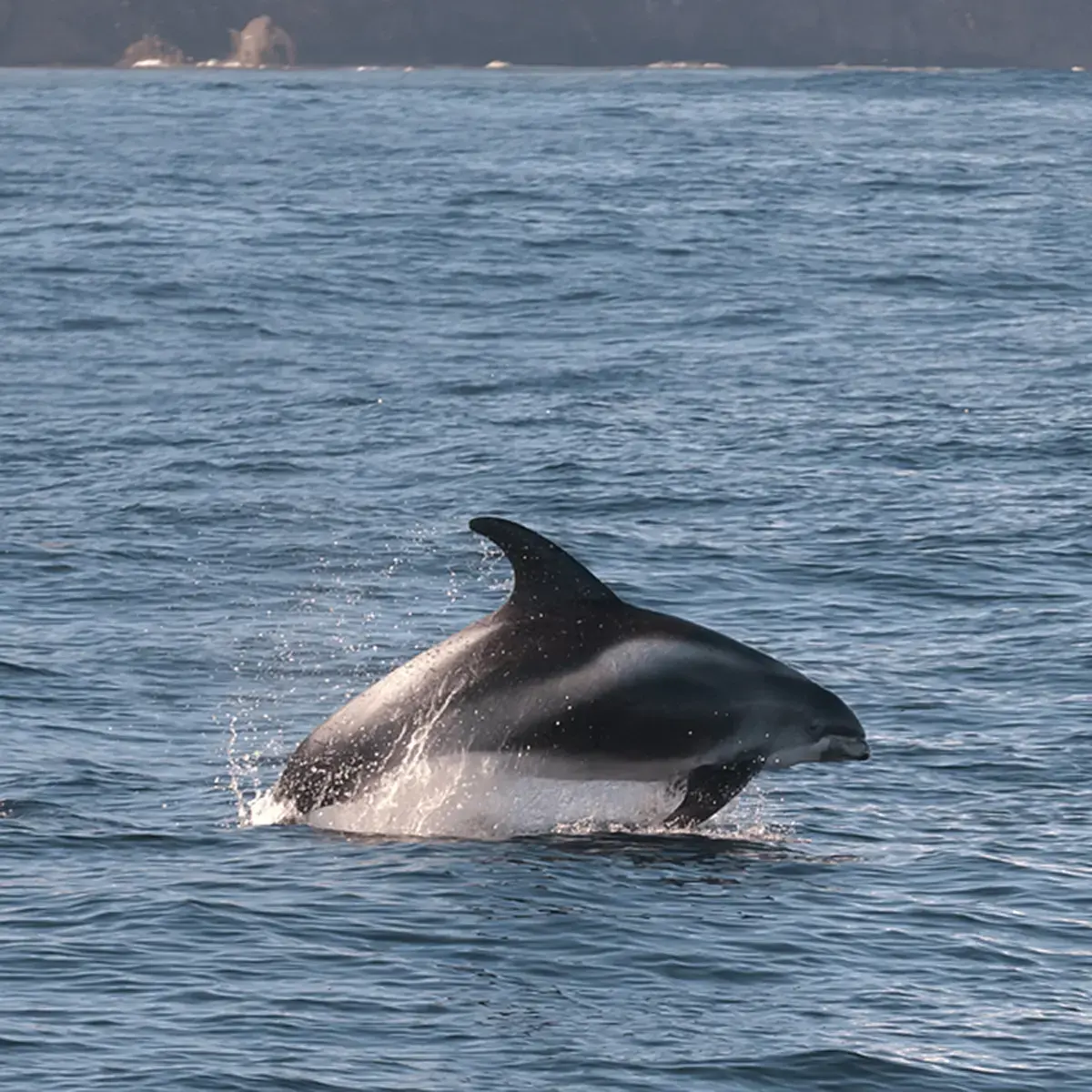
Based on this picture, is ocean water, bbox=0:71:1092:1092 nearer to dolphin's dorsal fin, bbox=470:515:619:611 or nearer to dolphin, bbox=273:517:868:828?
dolphin, bbox=273:517:868:828

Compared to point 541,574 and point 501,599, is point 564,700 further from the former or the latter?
point 501,599

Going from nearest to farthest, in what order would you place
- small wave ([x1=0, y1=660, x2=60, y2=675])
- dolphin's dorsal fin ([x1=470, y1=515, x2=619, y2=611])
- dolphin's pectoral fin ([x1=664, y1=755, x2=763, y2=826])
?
dolphin's dorsal fin ([x1=470, y1=515, x2=619, y2=611]) < dolphin's pectoral fin ([x1=664, y1=755, x2=763, y2=826]) < small wave ([x1=0, y1=660, x2=60, y2=675])

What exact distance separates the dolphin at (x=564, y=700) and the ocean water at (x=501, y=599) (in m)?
0.43

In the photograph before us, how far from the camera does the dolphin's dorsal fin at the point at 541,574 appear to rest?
59.3 feet

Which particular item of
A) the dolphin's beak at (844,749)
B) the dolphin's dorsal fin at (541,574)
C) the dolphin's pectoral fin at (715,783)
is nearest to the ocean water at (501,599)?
the dolphin's pectoral fin at (715,783)

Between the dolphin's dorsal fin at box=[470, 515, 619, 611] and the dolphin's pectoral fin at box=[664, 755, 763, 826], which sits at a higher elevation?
the dolphin's dorsal fin at box=[470, 515, 619, 611]

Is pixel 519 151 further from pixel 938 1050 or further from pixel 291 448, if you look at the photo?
pixel 938 1050

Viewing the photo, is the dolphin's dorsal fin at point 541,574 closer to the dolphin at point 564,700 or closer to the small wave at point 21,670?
the dolphin at point 564,700

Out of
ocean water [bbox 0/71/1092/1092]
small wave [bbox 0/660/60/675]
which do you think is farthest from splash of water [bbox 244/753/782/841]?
small wave [bbox 0/660/60/675]

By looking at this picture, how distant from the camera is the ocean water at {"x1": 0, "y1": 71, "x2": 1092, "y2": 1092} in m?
15.8

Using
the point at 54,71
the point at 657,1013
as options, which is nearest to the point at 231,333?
the point at 657,1013

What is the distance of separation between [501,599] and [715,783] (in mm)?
10715

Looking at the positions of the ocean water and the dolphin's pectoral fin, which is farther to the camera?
the dolphin's pectoral fin

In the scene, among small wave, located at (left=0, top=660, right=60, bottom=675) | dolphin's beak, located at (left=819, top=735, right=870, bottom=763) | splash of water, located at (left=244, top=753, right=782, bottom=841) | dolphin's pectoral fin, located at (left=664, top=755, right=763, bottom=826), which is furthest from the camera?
small wave, located at (left=0, top=660, right=60, bottom=675)
